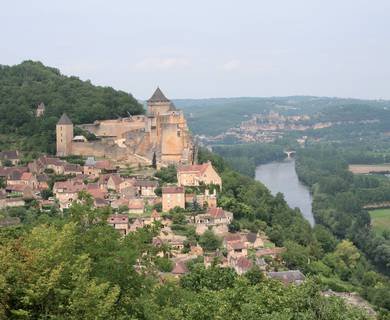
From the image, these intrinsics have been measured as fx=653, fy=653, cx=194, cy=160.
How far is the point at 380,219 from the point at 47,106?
37811mm

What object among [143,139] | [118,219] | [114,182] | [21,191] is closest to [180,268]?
[118,219]

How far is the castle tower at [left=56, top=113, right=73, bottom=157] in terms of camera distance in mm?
51719

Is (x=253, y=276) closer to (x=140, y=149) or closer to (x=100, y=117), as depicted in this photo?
(x=140, y=149)

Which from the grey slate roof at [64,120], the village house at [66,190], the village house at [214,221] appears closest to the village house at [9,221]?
the village house at [66,190]

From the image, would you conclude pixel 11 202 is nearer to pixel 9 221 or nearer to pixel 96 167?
pixel 9 221

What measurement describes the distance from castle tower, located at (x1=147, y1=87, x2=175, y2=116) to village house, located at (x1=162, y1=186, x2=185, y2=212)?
44.2 ft

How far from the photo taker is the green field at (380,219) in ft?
215

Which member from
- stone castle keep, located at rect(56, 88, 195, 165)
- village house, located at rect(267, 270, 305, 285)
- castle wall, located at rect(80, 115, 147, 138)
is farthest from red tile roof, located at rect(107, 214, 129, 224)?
castle wall, located at rect(80, 115, 147, 138)

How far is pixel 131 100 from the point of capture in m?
60.3

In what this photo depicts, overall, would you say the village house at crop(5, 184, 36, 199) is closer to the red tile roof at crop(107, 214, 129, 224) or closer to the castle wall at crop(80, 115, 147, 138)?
the red tile roof at crop(107, 214, 129, 224)

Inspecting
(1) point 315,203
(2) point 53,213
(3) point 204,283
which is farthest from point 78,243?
(1) point 315,203

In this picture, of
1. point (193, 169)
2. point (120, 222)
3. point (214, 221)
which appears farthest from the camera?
point (193, 169)

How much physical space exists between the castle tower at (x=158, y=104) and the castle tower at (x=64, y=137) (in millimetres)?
6599

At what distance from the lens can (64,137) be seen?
51781 millimetres
